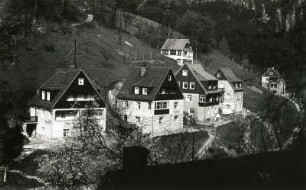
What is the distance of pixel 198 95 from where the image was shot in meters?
27.4

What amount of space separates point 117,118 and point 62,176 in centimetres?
1100

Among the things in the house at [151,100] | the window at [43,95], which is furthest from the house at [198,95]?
the window at [43,95]

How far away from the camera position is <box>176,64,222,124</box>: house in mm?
27297

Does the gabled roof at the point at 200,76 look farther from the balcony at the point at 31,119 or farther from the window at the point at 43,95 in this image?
the balcony at the point at 31,119

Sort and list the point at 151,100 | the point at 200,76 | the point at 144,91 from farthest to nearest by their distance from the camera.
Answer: the point at 200,76, the point at 144,91, the point at 151,100

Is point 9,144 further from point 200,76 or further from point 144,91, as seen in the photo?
point 200,76

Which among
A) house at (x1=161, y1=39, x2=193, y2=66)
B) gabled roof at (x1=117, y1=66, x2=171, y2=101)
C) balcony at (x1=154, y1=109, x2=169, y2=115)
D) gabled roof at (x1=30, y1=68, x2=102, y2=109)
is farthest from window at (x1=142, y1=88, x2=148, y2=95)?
house at (x1=161, y1=39, x2=193, y2=66)

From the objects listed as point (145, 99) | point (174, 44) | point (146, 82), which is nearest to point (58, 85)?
point (145, 99)

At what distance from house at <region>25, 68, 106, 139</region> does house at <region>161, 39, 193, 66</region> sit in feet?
83.1

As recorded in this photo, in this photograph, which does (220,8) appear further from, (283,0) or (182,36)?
(283,0)

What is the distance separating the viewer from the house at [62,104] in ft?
58.3

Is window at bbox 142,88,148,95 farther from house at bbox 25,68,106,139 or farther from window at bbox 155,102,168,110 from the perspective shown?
house at bbox 25,68,106,139

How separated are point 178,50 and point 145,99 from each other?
73.8 ft

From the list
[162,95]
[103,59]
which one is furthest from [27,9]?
[162,95]
